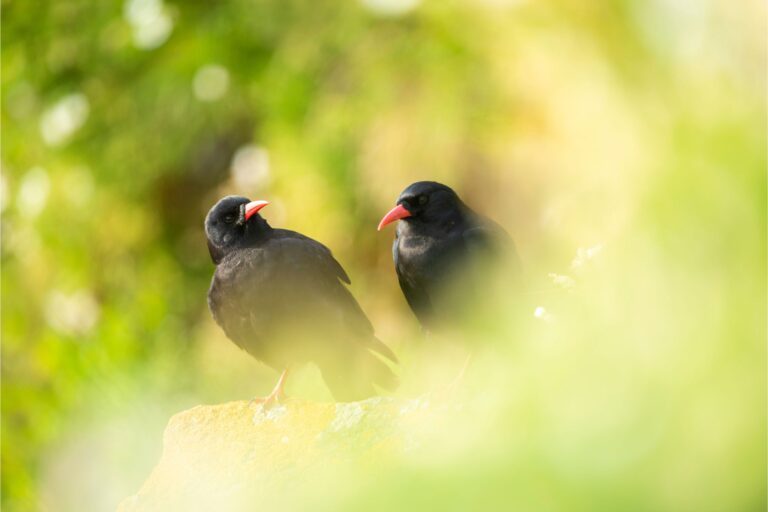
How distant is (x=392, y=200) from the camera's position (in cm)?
566

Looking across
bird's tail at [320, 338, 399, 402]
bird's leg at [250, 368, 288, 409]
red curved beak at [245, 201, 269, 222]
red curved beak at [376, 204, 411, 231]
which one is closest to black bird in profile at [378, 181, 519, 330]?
red curved beak at [376, 204, 411, 231]

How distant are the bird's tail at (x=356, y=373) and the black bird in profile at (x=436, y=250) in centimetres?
13

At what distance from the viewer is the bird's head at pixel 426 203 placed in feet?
6.95

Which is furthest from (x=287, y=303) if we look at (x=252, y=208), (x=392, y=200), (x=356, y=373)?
(x=392, y=200)

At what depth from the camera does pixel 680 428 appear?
1120 mm

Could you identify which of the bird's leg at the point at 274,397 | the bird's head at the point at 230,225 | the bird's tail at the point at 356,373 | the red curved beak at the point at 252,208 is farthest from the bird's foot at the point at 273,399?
the red curved beak at the point at 252,208

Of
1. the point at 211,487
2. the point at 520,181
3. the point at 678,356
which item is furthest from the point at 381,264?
the point at 678,356

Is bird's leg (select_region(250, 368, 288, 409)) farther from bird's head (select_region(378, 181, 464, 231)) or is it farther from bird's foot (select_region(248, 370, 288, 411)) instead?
bird's head (select_region(378, 181, 464, 231))

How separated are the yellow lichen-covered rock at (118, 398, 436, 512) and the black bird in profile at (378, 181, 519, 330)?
23cm

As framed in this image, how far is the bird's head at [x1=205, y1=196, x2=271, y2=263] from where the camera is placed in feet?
7.07

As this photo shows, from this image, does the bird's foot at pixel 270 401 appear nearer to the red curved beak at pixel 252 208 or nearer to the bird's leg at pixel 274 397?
the bird's leg at pixel 274 397

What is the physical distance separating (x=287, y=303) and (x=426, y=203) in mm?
394

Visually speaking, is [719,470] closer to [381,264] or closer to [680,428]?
[680,428]

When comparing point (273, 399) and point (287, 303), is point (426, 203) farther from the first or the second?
point (273, 399)
